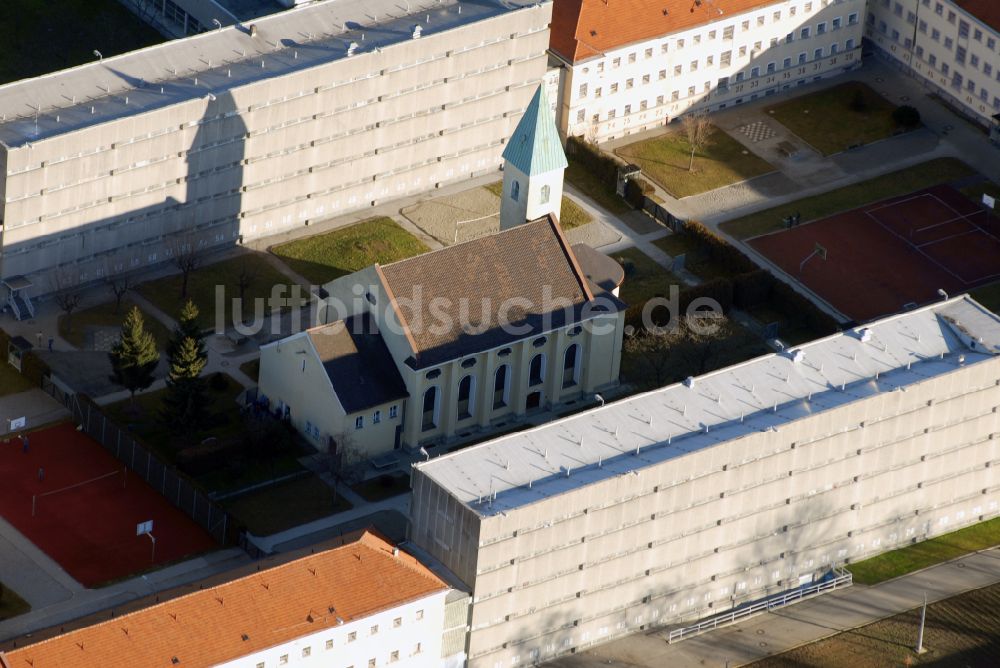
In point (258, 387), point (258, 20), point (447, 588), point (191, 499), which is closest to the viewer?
point (447, 588)

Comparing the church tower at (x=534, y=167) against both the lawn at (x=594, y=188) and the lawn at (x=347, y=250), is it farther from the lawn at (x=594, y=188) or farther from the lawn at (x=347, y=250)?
the lawn at (x=594, y=188)

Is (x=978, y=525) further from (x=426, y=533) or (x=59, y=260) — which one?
(x=59, y=260)

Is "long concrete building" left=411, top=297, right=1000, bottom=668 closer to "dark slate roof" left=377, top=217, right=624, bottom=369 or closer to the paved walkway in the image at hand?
the paved walkway

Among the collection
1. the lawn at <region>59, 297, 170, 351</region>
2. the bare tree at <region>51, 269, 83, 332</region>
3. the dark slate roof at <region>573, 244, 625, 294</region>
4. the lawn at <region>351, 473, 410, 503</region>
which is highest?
the dark slate roof at <region>573, 244, 625, 294</region>

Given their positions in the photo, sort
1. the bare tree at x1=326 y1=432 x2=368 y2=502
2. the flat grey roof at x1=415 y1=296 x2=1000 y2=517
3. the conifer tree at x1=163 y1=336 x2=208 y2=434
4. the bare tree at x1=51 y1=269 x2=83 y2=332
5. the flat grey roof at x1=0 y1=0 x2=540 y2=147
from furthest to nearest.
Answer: the bare tree at x1=51 y1=269 x2=83 y2=332, the flat grey roof at x1=0 y1=0 x2=540 y2=147, the conifer tree at x1=163 y1=336 x2=208 y2=434, the bare tree at x1=326 y1=432 x2=368 y2=502, the flat grey roof at x1=415 y1=296 x2=1000 y2=517

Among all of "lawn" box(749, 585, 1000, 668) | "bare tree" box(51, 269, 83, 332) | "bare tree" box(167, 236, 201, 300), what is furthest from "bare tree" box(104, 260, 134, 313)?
"lawn" box(749, 585, 1000, 668)

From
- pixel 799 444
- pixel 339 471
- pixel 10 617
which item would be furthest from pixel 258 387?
pixel 799 444

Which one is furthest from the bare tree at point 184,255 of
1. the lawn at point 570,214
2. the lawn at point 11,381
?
the lawn at point 570,214

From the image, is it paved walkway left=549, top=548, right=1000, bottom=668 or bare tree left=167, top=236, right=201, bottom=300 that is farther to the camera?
bare tree left=167, top=236, right=201, bottom=300
